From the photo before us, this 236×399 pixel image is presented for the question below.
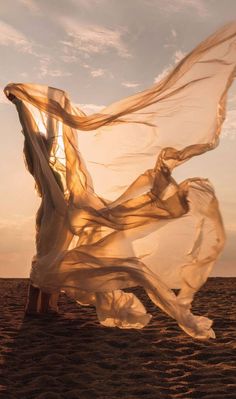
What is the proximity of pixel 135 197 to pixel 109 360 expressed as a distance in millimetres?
1265

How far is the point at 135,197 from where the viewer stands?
4.38 m

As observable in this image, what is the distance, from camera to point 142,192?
4.36 metres

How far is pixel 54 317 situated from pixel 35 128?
5.50 feet

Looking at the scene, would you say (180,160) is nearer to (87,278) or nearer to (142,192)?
(142,192)

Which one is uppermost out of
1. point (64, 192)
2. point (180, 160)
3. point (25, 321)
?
point (180, 160)

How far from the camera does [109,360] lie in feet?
12.2

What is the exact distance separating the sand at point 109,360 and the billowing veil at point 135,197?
0.75 feet

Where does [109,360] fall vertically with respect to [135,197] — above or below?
below

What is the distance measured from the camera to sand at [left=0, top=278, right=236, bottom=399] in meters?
3.15

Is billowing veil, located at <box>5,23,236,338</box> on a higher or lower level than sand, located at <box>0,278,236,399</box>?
higher

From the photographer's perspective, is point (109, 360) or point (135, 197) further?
Result: point (135, 197)

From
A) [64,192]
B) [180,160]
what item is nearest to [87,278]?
[64,192]

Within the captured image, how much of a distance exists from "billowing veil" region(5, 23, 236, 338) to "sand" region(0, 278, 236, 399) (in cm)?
23

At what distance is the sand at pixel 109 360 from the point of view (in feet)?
10.3
